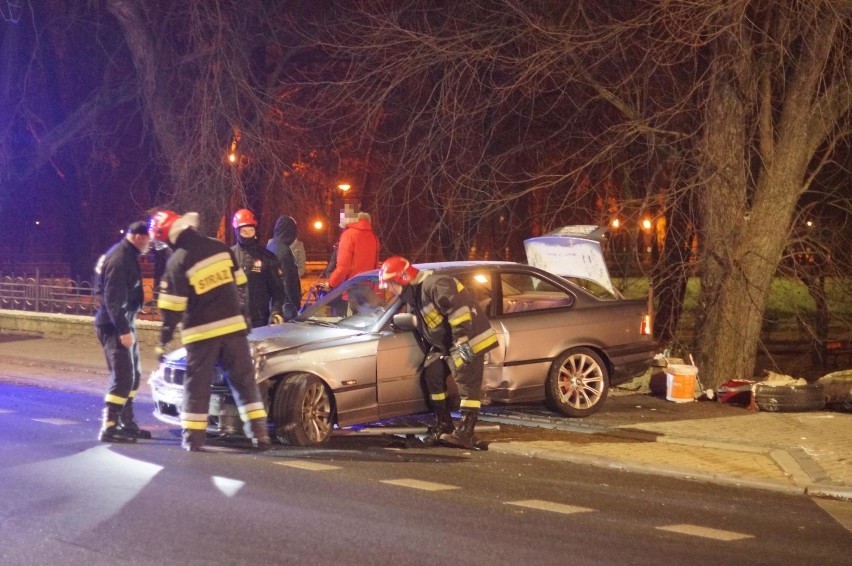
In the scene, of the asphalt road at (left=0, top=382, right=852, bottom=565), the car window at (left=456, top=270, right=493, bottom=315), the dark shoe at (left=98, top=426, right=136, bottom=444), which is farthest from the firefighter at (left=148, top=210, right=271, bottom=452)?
the car window at (left=456, top=270, right=493, bottom=315)

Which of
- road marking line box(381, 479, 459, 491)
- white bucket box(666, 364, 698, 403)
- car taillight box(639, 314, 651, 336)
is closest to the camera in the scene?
road marking line box(381, 479, 459, 491)

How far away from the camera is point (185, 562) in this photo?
5.35m

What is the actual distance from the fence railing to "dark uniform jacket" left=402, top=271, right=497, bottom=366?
10025 millimetres

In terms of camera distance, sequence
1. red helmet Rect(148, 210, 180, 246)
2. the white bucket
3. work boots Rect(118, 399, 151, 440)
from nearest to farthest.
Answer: red helmet Rect(148, 210, 180, 246)
work boots Rect(118, 399, 151, 440)
the white bucket

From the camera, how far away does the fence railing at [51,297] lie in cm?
1912

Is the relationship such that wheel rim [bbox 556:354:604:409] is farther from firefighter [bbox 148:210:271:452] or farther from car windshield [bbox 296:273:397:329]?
firefighter [bbox 148:210:271:452]

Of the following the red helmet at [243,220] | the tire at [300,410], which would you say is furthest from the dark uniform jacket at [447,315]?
the red helmet at [243,220]

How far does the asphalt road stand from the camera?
18.6 feet

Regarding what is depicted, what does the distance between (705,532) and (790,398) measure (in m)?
5.05

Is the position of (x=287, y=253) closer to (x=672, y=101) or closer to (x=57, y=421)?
(x=57, y=421)

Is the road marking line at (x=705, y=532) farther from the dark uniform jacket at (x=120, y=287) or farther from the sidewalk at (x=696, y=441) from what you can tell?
the dark uniform jacket at (x=120, y=287)

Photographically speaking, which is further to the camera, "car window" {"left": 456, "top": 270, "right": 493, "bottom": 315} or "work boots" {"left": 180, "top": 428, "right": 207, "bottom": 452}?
"car window" {"left": 456, "top": 270, "right": 493, "bottom": 315}

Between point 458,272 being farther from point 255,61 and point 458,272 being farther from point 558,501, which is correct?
point 255,61

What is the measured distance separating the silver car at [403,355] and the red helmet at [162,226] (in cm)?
109
